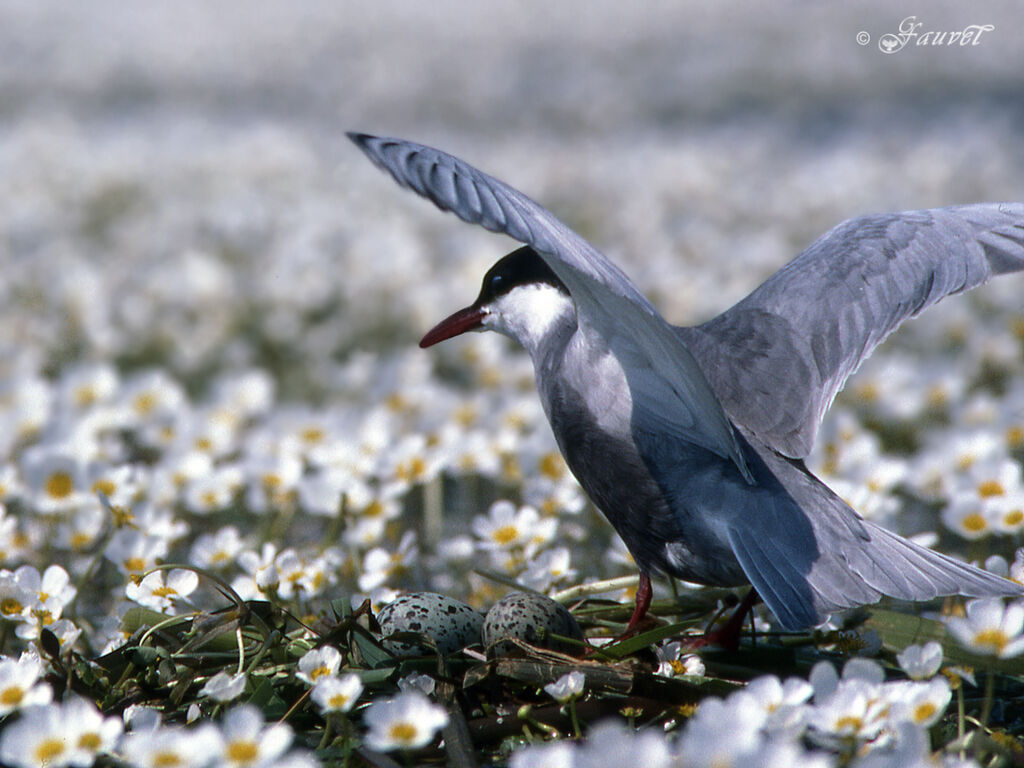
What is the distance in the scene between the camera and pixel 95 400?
326 centimetres

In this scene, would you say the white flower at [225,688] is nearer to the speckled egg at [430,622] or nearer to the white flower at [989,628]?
the speckled egg at [430,622]

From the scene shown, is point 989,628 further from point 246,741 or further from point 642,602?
point 246,741

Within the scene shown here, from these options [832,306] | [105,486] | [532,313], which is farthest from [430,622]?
[105,486]

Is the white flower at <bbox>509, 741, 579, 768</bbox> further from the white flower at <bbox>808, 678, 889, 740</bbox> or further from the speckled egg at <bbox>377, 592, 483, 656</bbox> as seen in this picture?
the speckled egg at <bbox>377, 592, 483, 656</bbox>

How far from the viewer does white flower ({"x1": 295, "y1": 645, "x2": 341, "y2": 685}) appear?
64.4 inches

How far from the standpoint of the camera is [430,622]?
6.06 ft

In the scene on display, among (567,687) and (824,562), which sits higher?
(824,562)

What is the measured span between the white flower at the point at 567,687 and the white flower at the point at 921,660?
0.40 metres

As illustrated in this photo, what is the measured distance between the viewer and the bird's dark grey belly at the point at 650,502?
74.7 inches

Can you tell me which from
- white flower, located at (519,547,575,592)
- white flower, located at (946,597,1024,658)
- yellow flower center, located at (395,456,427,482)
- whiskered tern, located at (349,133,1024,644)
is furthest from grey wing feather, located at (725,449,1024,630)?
yellow flower center, located at (395,456,427,482)

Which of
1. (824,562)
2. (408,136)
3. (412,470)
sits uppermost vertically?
(408,136)

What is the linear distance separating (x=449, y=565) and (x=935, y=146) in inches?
246

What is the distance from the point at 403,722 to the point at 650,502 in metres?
0.64

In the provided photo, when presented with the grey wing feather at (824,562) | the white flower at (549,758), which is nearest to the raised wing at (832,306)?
the grey wing feather at (824,562)
